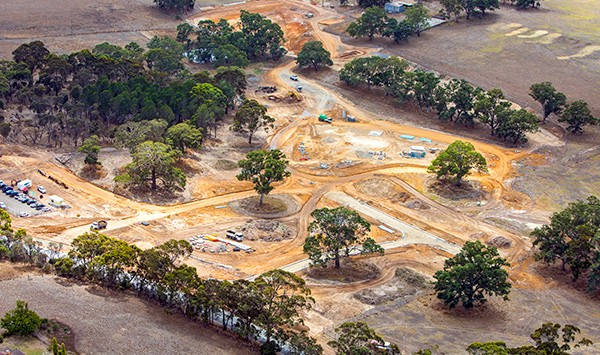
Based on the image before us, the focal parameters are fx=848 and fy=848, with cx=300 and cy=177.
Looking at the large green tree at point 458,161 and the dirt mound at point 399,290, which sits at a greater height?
the large green tree at point 458,161

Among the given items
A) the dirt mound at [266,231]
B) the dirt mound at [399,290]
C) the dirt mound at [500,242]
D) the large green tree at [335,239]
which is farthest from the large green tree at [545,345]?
the dirt mound at [266,231]

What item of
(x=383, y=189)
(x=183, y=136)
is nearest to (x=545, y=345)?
(x=383, y=189)

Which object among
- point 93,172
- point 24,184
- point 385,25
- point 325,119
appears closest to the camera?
point 24,184

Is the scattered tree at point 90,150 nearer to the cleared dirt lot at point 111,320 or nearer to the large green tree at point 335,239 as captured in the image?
the cleared dirt lot at point 111,320

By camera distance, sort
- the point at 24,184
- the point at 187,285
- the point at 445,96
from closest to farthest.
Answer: the point at 187,285 < the point at 24,184 < the point at 445,96

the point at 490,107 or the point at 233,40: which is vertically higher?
the point at 233,40

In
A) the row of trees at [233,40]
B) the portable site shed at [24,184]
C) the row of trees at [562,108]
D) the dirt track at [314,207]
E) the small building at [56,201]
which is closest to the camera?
the dirt track at [314,207]

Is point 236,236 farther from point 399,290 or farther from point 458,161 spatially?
point 458,161

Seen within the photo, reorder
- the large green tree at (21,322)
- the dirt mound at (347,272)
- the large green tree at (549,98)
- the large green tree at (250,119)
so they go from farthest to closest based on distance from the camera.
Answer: the large green tree at (549,98) < the large green tree at (250,119) < the dirt mound at (347,272) < the large green tree at (21,322)
